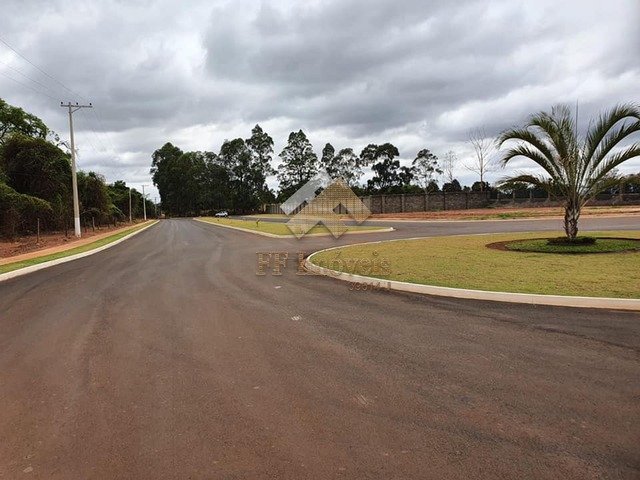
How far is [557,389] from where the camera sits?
3.71 m

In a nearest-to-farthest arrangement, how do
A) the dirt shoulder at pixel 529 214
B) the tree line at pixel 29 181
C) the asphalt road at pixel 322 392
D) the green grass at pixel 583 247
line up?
the asphalt road at pixel 322 392
the green grass at pixel 583 247
the tree line at pixel 29 181
the dirt shoulder at pixel 529 214

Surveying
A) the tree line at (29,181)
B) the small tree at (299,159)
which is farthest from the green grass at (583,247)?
the small tree at (299,159)

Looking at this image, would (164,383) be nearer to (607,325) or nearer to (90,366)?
(90,366)

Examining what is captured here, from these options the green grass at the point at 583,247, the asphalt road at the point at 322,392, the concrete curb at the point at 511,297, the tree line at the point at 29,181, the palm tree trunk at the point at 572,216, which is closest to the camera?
the asphalt road at the point at 322,392

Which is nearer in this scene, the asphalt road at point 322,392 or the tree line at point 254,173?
the asphalt road at point 322,392

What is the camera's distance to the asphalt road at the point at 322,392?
2771mm

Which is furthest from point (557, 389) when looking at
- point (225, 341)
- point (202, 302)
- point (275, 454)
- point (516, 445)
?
point (202, 302)

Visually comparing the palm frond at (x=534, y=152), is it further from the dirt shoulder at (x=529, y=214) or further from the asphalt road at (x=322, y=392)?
the dirt shoulder at (x=529, y=214)

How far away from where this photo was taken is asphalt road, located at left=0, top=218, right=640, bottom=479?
109 inches

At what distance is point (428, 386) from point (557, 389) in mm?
1163

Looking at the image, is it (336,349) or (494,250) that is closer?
(336,349)

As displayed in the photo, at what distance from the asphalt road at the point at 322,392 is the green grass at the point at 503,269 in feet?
4.05

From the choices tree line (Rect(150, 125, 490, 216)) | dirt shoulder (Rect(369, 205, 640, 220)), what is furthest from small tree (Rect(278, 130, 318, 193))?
dirt shoulder (Rect(369, 205, 640, 220))

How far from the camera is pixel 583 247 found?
12.2m
